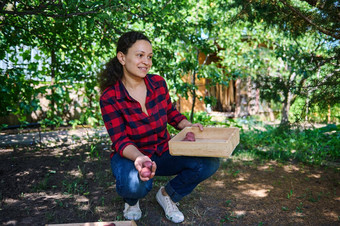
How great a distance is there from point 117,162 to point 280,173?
2327 millimetres

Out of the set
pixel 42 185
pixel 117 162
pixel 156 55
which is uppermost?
pixel 156 55

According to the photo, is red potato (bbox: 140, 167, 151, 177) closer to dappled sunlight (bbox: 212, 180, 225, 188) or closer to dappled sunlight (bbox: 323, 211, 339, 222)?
dappled sunlight (bbox: 212, 180, 225, 188)

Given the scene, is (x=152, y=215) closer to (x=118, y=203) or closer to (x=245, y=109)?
(x=118, y=203)

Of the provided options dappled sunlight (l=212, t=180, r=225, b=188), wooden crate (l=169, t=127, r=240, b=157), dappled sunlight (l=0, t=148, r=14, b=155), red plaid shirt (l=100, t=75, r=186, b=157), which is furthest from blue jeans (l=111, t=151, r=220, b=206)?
dappled sunlight (l=0, t=148, r=14, b=155)

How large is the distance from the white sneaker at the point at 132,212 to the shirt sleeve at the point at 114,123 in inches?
21.6

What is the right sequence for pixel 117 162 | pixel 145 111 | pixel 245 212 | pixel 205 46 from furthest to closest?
pixel 205 46
pixel 245 212
pixel 145 111
pixel 117 162

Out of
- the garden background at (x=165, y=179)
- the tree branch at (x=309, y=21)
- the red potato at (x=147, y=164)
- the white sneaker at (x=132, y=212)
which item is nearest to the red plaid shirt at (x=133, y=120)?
the red potato at (x=147, y=164)

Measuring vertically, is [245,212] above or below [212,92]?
below

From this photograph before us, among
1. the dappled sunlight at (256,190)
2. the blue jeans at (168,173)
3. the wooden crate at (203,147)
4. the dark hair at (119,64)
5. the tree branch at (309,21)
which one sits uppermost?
the tree branch at (309,21)

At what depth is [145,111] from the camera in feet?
7.81

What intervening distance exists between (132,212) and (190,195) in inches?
29.9

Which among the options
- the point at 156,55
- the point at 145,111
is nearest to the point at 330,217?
the point at 145,111

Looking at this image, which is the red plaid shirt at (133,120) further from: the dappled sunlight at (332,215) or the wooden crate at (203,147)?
→ the dappled sunlight at (332,215)

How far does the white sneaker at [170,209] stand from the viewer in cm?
234
